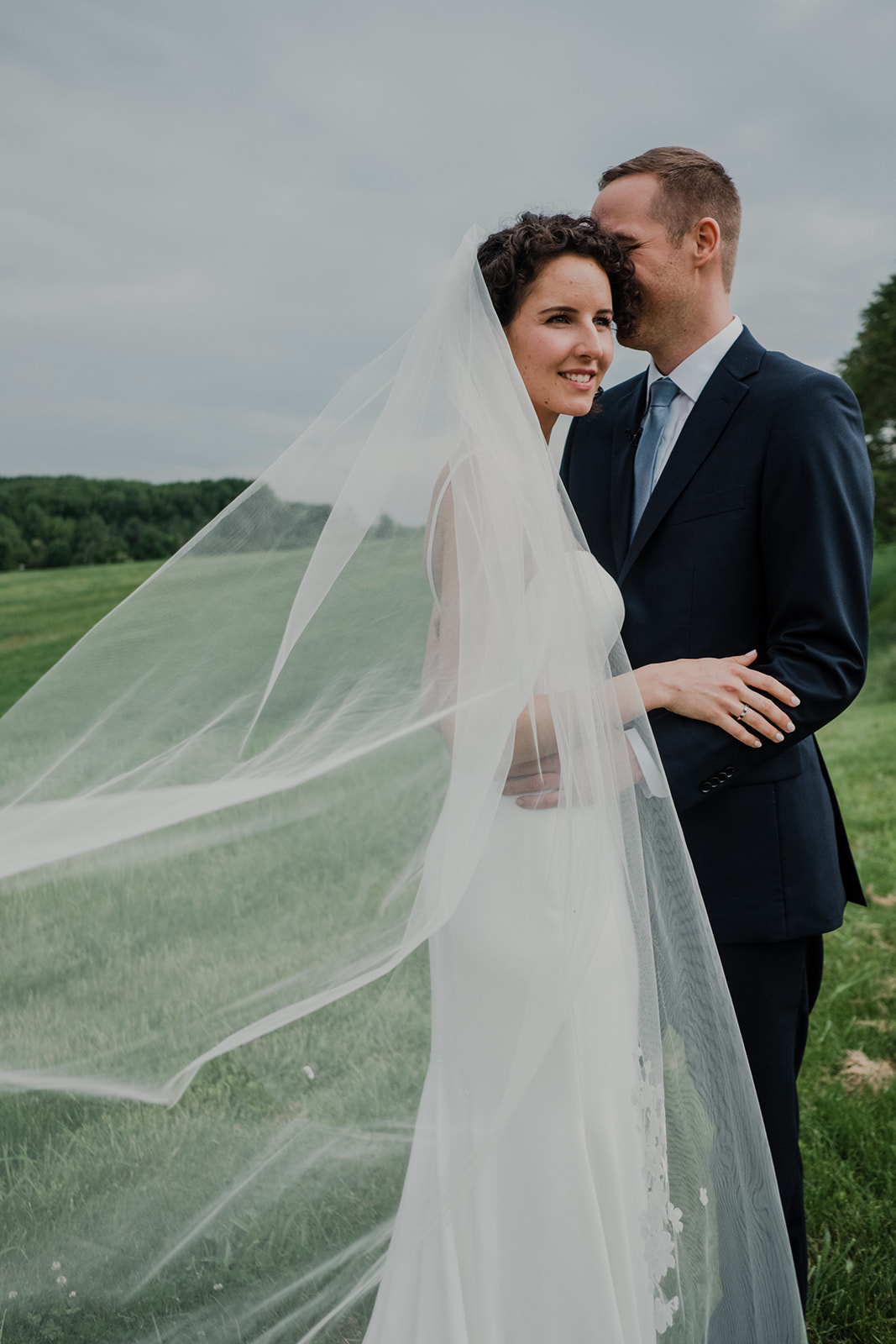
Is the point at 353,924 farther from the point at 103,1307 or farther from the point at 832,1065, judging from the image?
the point at 832,1065

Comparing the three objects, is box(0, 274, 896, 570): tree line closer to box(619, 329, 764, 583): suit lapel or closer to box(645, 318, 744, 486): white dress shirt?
box(645, 318, 744, 486): white dress shirt

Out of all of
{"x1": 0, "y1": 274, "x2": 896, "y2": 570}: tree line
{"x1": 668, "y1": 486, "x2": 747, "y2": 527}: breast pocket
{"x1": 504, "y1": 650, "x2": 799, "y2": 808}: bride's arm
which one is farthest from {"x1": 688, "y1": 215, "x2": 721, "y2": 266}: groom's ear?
{"x1": 0, "y1": 274, "x2": 896, "y2": 570}: tree line

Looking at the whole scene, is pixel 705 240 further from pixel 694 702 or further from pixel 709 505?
pixel 694 702

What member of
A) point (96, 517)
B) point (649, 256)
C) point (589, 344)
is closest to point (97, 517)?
point (96, 517)

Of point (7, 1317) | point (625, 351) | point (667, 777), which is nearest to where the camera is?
point (7, 1317)

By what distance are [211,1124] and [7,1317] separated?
1.53ft

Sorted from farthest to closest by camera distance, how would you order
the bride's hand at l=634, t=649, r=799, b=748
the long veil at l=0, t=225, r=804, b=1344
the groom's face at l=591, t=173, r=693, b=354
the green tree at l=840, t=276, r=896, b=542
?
the green tree at l=840, t=276, r=896, b=542
the groom's face at l=591, t=173, r=693, b=354
the bride's hand at l=634, t=649, r=799, b=748
the long veil at l=0, t=225, r=804, b=1344

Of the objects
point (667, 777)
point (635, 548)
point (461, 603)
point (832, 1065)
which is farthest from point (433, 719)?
point (832, 1065)

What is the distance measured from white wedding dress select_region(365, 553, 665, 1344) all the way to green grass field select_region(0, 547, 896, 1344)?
0.17m

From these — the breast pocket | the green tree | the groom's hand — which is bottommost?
the groom's hand

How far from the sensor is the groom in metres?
2.00

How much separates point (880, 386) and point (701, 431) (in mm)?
17766

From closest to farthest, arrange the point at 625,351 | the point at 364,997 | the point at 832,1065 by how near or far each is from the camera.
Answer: the point at 364,997, the point at 625,351, the point at 832,1065

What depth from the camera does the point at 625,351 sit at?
2.55 m
